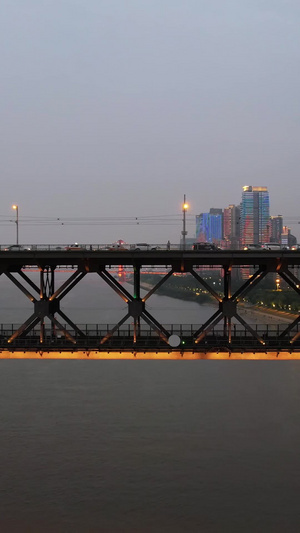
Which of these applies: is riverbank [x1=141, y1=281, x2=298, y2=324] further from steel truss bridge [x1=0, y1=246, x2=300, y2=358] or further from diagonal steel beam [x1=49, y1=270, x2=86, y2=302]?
diagonal steel beam [x1=49, y1=270, x2=86, y2=302]

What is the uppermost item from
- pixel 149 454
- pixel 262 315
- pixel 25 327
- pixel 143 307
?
pixel 143 307

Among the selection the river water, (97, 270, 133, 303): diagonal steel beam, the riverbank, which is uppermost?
(97, 270, 133, 303): diagonal steel beam

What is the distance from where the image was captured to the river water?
33406 mm

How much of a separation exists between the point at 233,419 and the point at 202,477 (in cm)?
1220

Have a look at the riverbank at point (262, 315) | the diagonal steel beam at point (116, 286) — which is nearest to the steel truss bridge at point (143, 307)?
the diagonal steel beam at point (116, 286)

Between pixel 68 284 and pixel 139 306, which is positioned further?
pixel 68 284

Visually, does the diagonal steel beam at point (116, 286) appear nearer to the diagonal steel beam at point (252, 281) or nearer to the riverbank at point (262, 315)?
the diagonal steel beam at point (252, 281)

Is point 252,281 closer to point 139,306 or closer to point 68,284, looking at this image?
point 139,306

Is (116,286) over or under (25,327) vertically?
over

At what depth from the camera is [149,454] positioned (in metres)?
41.6

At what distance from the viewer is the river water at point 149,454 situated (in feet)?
110

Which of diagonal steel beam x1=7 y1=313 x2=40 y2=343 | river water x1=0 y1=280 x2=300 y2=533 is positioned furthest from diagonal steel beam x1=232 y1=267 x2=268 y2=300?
river water x1=0 y1=280 x2=300 y2=533

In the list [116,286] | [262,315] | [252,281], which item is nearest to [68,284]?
[116,286]

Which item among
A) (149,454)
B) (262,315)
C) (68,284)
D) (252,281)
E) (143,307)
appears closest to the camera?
(143,307)
